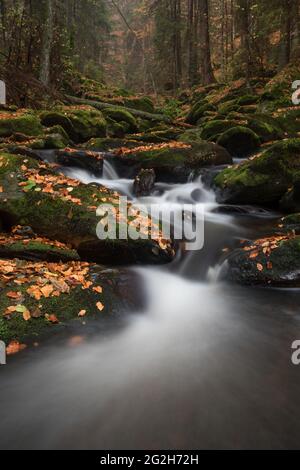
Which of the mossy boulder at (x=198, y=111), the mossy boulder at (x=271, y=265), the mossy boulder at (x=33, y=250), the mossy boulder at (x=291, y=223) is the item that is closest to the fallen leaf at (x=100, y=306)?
the mossy boulder at (x=33, y=250)

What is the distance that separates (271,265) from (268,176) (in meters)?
3.85

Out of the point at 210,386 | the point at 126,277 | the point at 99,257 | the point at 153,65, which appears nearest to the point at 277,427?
the point at 210,386

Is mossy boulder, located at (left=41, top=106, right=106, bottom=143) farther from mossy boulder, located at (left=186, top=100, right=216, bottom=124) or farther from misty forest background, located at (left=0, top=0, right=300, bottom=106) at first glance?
mossy boulder, located at (left=186, top=100, right=216, bottom=124)

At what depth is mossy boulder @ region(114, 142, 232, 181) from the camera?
10688 mm

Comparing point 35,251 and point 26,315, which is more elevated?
point 35,251

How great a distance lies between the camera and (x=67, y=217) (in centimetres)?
561

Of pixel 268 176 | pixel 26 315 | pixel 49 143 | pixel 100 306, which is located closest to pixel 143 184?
pixel 268 176

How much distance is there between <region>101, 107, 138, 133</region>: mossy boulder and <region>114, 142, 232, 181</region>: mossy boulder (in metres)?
6.27

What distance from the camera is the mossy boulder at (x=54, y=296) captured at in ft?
12.2

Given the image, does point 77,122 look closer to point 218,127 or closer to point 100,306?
point 218,127

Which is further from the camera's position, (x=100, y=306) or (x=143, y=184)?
(x=143, y=184)

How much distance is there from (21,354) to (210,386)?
1.81 metres

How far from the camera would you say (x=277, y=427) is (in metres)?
2.73

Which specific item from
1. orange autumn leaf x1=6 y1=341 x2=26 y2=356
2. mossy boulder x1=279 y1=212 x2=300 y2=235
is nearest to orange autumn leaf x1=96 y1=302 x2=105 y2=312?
orange autumn leaf x1=6 y1=341 x2=26 y2=356
